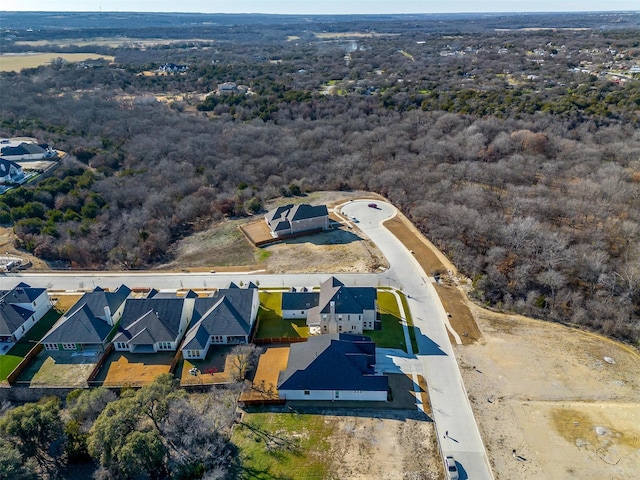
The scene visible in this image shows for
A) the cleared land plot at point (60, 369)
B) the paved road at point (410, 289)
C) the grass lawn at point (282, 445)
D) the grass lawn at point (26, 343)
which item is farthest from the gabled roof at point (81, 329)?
the grass lawn at point (282, 445)

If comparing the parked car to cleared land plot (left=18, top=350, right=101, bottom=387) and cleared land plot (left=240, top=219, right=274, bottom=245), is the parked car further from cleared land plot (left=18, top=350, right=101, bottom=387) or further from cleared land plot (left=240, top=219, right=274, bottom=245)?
cleared land plot (left=240, top=219, right=274, bottom=245)

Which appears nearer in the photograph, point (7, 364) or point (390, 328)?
point (7, 364)

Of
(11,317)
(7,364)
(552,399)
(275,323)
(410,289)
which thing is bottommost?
(7,364)

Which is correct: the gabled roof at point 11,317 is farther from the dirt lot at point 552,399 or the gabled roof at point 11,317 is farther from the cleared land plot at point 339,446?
the dirt lot at point 552,399

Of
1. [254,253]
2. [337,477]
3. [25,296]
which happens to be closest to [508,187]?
[254,253]

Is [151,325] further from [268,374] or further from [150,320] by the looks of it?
[268,374]

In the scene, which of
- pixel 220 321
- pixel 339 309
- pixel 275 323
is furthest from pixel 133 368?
pixel 339 309
